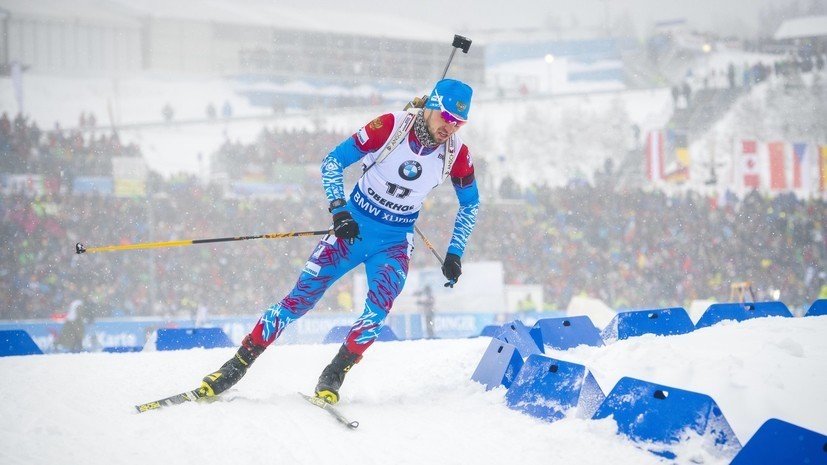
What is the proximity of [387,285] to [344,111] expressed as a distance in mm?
26358

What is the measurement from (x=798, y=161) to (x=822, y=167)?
891 millimetres

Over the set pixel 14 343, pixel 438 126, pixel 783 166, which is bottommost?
pixel 14 343

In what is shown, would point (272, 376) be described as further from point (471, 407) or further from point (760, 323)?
point (760, 323)

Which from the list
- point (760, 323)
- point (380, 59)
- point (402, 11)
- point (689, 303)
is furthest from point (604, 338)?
point (402, 11)

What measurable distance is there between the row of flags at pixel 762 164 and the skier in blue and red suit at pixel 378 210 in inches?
975

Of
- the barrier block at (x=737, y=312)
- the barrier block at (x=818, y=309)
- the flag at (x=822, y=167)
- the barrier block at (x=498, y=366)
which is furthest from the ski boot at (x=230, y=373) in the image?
the flag at (x=822, y=167)

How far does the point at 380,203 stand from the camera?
4145mm

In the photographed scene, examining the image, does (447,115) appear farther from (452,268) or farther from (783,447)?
(783,447)

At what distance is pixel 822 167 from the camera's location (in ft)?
88.4

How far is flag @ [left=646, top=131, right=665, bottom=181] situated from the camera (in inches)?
1070

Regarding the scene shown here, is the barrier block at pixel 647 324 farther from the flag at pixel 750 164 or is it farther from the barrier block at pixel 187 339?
the flag at pixel 750 164

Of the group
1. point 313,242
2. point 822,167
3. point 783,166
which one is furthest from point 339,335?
point 822,167

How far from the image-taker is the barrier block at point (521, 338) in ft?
14.2

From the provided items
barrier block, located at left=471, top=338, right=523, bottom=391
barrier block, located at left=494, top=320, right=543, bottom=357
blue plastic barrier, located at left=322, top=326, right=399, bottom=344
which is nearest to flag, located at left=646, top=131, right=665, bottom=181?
blue plastic barrier, located at left=322, top=326, right=399, bottom=344
